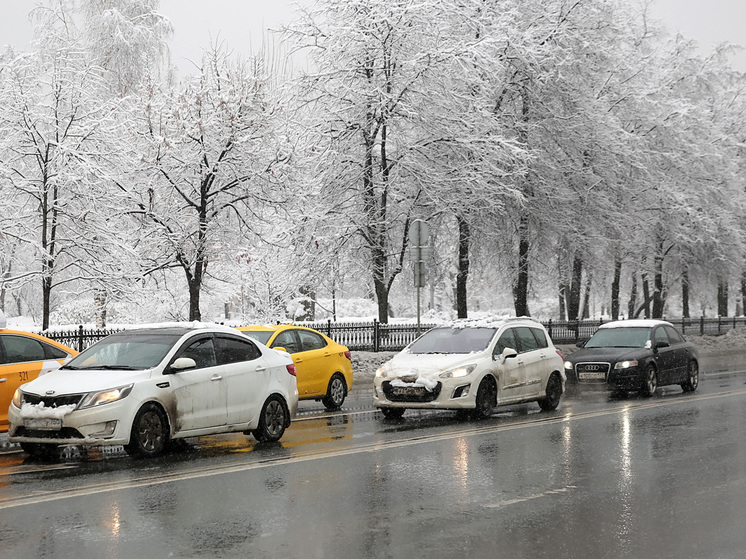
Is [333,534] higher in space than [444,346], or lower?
lower

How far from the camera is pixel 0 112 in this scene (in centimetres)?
2441

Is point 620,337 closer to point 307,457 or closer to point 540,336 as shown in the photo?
point 540,336

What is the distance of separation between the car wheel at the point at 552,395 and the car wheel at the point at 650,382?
10.1 feet

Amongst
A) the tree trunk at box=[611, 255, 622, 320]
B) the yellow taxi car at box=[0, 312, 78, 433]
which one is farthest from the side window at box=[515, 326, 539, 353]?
the tree trunk at box=[611, 255, 622, 320]

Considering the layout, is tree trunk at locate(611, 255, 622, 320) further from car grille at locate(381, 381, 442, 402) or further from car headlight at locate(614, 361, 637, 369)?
car grille at locate(381, 381, 442, 402)

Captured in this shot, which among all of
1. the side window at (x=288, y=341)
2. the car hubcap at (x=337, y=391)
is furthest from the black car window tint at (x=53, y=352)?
the car hubcap at (x=337, y=391)

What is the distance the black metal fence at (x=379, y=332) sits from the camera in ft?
71.4

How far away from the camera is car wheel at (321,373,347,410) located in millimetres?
17109

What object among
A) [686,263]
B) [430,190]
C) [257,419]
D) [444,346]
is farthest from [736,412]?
[686,263]

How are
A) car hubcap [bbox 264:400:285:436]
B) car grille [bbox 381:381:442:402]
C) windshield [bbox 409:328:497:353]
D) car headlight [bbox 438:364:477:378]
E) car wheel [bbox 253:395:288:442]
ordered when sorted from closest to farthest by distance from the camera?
car wheel [bbox 253:395:288:442]
car hubcap [bbox 264:400:285:436]
car grille [bbox 381:381:442:402]
car headlight [bbox 438:364:477:378]
windshield [bbox 409:328:497:353]

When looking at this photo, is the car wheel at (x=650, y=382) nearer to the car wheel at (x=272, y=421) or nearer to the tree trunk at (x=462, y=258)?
the car wheel at (x=272, y=421)

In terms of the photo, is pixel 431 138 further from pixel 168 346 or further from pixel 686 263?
pixel 686 263

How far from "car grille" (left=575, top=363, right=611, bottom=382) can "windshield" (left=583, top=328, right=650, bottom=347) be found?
141cm

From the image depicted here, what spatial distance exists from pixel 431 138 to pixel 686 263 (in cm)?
2229
